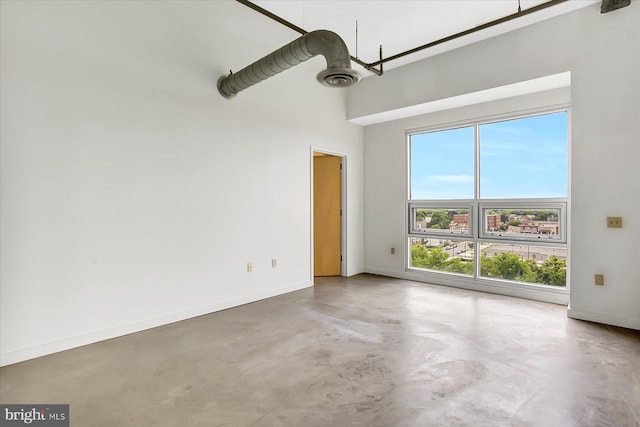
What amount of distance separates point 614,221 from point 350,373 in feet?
10.4

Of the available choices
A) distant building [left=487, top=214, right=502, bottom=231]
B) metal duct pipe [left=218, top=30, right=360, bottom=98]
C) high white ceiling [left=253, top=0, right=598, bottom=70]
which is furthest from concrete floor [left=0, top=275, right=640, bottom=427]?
high white ceiling [left=253, top=0, right=598, bottom=70]

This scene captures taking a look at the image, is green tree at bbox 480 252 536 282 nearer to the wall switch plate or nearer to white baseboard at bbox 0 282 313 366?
the wall switch plate

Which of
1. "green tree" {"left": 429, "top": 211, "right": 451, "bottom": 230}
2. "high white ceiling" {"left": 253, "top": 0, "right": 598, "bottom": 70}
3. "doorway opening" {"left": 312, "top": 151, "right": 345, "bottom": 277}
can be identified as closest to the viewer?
"high white ceiling" {"left": 253, "top": 0, "right": 598, "bottom": 70}

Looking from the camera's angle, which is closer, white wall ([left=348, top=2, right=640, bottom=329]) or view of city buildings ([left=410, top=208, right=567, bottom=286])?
white wall ([left=348, top=2, right=640, bottom=329])

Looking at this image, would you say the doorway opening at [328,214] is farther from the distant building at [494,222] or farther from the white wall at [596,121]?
the white wall at [596,121]

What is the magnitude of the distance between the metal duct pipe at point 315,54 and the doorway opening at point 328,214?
2.45 metres

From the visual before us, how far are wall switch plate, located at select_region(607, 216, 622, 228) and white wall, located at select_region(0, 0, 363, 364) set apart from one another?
12.3 feet

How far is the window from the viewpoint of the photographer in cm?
423

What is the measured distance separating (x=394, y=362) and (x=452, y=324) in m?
1.16

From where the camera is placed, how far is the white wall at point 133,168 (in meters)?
2.64

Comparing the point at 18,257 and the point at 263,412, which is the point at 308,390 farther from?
the point at 18,257

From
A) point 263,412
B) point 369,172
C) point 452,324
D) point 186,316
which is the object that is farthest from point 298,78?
point 263,412

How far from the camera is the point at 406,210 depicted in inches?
220

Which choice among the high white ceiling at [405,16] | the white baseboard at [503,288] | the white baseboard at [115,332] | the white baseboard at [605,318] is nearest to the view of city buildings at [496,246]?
the white baseboard at [503,288]
